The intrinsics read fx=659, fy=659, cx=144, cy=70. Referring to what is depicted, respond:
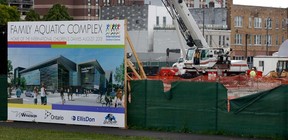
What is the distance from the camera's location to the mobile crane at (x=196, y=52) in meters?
52.4

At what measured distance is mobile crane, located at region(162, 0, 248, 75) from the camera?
172 ft

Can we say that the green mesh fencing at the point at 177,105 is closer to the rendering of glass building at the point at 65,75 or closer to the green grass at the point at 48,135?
the rendering of glass building at the point at 65,75

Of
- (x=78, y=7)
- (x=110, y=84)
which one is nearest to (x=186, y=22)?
(x=110, y=84)

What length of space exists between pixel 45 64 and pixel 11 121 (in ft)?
8.21

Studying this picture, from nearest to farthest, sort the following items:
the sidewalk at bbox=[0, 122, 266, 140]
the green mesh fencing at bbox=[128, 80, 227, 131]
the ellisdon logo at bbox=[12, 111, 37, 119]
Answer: the sidewalk at bbox=[0, 122, 266, 140] < the green mesh fencing at bbox=[128, 80, 227, 131] < the ellisdon logo at bbox=[12, 111, 37, 119]

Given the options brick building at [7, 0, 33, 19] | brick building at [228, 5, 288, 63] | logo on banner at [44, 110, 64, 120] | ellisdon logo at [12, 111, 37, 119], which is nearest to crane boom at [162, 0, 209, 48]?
ellisdon logo at [12, 111, 37, 119]

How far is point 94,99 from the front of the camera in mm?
21156

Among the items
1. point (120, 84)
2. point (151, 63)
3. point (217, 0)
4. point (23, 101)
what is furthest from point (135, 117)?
point (217, 0)

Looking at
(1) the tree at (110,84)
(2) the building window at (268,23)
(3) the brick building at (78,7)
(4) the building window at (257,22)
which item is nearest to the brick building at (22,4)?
(3) the brick building at (78,7)

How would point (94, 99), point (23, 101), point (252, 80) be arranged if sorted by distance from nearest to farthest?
point (94, 99), point (23, 101), point (252, 80)

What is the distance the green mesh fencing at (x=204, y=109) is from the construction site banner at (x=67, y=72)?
722 millimetres

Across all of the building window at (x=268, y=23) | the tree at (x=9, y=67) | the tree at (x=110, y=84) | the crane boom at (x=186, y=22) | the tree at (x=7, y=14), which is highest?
the tree at (x=7, y=14)

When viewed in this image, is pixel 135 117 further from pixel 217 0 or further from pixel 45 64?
pixel 217 0

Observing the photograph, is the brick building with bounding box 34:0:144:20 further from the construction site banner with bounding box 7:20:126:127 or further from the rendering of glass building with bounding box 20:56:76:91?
the rendering of glass building with bounding box 20:56:76:91
